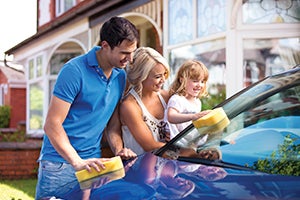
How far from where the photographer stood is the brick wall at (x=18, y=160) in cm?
1009

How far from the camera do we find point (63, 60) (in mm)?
17031

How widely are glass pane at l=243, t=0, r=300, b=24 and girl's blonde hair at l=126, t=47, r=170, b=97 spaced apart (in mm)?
4862

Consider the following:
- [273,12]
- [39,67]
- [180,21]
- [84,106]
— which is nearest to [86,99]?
[84,106]

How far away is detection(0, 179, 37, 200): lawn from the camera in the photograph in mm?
7885

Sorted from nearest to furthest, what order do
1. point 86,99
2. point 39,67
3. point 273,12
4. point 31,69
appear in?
point 86,99 → point 273,12 → point 39,67 → point 31,69

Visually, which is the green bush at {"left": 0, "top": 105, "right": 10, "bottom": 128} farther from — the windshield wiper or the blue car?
the windshield wiper

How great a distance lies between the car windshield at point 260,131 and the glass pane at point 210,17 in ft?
16.8

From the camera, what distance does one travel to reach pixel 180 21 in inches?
388

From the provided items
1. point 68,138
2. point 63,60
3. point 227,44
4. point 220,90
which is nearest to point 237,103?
point 68,138

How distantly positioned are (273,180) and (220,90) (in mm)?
6542

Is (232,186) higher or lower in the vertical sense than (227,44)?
lower

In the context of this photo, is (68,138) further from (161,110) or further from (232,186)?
(232,186)

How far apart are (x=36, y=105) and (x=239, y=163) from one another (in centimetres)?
1636

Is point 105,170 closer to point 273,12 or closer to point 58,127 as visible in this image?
point 58,127
